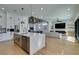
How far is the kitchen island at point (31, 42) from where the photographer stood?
3.89 m

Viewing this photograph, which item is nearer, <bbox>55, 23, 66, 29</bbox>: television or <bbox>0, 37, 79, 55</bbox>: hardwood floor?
<bbox>0, 37, 79, 55</bbox>: hardwood floor

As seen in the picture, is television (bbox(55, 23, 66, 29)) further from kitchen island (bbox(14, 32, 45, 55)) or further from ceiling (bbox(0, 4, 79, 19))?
kitchen island (bbox(14, 32, 45, 55))

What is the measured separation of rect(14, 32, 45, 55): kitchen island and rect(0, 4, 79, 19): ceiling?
761 millimetres

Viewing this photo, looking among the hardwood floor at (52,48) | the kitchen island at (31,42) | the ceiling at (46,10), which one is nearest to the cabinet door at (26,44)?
the kitchen island at (31,42)

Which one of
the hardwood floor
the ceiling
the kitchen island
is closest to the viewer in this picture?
the ceiling

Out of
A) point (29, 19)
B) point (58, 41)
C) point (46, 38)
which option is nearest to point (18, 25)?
point (29, 19)

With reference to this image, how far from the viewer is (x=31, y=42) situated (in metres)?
3.88

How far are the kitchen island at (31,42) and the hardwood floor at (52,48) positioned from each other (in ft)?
0.62

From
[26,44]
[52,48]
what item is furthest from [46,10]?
[26,44]

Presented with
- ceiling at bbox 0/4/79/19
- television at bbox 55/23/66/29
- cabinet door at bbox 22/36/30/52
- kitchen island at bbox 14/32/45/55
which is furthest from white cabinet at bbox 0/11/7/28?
television at bbox 55/23/66/29

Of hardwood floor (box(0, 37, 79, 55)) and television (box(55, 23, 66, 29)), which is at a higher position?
television (box(55, 23, 66, 29))

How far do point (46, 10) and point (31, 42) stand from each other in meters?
1.22

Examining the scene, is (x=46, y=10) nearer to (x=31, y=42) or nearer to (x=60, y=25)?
(x=60, y=25)

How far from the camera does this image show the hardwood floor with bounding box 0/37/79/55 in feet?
12.2
